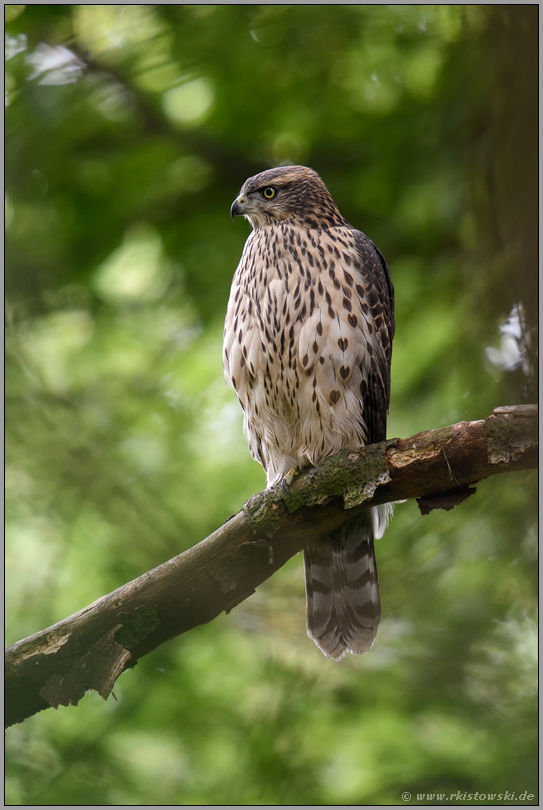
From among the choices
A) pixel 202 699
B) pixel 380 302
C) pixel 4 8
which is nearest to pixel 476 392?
pixel 380 302

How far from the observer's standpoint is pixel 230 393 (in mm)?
5254

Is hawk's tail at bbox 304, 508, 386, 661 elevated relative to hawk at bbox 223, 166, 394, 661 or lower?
lower

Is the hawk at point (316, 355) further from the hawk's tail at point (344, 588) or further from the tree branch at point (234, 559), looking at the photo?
the tree branch at point (234, 559)

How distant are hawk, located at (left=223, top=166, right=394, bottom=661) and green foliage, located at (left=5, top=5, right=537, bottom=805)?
0.27 metres

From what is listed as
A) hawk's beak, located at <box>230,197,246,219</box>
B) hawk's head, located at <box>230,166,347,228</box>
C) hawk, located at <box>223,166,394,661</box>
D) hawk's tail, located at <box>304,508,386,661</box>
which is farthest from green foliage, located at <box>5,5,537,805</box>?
hawk's beak, located at <box>230,197,246,219</box>

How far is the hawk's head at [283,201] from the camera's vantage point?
4.18 metres

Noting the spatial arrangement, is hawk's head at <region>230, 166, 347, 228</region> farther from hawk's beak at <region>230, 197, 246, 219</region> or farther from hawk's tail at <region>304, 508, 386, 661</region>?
hawk's tail at <region>304, 508, 386, 661</region>

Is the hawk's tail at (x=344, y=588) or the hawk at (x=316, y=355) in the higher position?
the hawk at (x=316, y=355)

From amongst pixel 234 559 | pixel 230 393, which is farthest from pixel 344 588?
pixel 230 393

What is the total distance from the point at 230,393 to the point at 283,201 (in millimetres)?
1538

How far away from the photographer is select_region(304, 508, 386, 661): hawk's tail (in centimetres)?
407

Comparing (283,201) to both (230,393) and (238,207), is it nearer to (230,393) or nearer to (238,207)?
(238,207)

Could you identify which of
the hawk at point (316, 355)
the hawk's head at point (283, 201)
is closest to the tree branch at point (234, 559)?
the hawk at point (316, 355)

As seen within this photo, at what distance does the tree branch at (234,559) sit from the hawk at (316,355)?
0.63 meters
